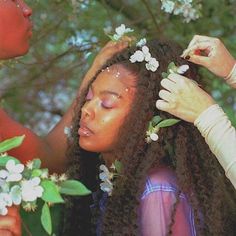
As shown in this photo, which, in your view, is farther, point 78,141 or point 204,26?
point 204,26

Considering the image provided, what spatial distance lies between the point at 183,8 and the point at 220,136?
1.29 m

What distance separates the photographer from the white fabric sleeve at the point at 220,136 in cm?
222

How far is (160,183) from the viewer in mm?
2352

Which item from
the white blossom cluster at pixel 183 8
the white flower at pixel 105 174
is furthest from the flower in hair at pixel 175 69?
the white blossom cluster at pixel 183 8

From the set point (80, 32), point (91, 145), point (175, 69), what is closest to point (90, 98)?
point (91, 145)

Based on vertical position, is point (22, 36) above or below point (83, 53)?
above

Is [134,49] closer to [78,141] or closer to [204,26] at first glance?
[78,141]

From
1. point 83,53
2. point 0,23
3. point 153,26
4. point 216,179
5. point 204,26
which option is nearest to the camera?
point 0,23

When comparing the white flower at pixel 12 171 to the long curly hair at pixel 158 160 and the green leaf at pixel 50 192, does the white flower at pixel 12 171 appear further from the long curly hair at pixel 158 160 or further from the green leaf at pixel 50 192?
the long curly hair at pixel 158 160

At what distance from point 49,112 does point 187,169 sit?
9.08 feet

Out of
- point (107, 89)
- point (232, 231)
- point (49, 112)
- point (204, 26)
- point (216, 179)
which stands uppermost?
point (107, 89)

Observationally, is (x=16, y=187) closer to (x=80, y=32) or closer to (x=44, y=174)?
(x=44, y=174)

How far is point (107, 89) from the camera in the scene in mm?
2402

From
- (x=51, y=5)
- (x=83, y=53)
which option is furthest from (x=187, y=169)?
(x=51, y=5)
